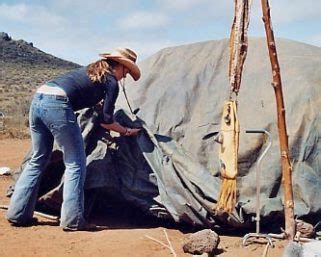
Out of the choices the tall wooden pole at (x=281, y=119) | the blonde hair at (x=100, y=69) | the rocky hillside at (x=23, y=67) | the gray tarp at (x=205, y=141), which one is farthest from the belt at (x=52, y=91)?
the rocky hillside at (x=23, y=67)

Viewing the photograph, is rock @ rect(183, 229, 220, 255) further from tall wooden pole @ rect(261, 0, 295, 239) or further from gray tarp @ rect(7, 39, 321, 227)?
tall wooden pole @ rect(261, 0, 295, 239)

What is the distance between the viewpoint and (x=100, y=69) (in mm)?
5426

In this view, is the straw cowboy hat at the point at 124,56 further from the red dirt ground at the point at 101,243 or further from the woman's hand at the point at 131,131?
the red dirt ground at the point at 101,243

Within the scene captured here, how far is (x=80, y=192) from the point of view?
18.0ft

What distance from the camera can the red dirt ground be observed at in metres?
4.92

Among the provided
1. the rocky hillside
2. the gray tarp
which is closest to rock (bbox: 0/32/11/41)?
the rocky hillside

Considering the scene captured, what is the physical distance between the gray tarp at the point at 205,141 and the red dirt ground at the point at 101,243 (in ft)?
0.77

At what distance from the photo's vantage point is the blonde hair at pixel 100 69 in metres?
5.40

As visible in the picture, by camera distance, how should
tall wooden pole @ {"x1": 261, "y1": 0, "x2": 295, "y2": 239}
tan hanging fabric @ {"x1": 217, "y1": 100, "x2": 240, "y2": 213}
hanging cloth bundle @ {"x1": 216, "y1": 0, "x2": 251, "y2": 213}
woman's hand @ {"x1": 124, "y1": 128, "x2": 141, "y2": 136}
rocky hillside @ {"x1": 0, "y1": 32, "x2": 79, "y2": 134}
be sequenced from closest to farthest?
1. tall wooden pole @ {"x1": 261, "y1": 0, "x2": 295, "y2": 239}
2. hanging cloth bundle @ {"x1": 216, "y1": 0, "x2": 251, "y2": 213}
3. tan hanging fabric @ {"x1": 217, "y1": 100, "x2": 240, "y2": 213}
4. woman's hand @ {"x1": 124, "y1": 128, "x2": 141, "y2": 136}
5. rocky hillside @ {"x1": 0, "y1": 32, "x2": 79, "y2": 134}

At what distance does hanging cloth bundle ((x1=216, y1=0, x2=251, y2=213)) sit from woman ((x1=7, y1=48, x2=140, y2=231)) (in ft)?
3.95

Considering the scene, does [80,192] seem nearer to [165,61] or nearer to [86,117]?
[86,117]

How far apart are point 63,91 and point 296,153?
1850 millimetres

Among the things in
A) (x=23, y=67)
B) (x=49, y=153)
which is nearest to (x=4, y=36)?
(x=23, y=67)

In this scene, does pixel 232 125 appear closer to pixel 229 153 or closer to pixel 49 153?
pixel 229 153
